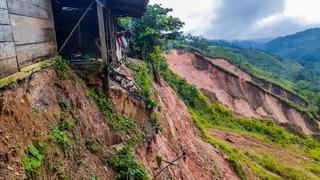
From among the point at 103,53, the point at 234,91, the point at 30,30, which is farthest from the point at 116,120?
the point at 234,91

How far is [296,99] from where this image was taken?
49312 millimetres

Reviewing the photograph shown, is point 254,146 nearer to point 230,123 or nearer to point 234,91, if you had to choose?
point 230,123

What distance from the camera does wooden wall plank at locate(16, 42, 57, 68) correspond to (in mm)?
6121

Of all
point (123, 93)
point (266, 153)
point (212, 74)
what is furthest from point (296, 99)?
point (123, 93)

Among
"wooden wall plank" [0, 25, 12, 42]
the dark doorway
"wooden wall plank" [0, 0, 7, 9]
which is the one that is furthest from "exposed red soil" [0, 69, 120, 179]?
the dark doorway

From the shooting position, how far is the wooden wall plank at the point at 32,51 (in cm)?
612

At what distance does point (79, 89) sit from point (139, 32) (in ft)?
46.7

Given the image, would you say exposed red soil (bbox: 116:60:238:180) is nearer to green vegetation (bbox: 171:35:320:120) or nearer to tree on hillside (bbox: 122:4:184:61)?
tree on hillside (bbox: 122:4:184:61)

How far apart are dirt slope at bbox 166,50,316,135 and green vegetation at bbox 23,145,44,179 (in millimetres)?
30405

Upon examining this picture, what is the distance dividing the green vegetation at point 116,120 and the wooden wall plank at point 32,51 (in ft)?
5.17

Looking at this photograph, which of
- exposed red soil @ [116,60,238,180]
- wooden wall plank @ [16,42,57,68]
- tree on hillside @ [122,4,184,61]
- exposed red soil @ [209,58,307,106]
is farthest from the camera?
exposed red soil @ [209,58,307,106]

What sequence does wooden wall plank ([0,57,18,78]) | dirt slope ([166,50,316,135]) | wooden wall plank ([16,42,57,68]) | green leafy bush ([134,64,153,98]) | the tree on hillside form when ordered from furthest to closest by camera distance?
dirt slope ([166,50,316,135]) < the tree on hillside < green leafy bush ([134,64,153,98]) < wooden wall plank ([16,42,57,68]) < wooden wall plank ([0,57,18,78])

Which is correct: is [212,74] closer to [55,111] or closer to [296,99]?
[296,99]

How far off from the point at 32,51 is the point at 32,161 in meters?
2.70
